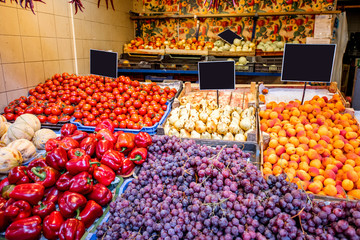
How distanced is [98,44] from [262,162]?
504 cm

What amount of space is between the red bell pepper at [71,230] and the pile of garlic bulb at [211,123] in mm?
1243

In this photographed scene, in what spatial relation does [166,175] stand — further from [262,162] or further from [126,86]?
[126,86]

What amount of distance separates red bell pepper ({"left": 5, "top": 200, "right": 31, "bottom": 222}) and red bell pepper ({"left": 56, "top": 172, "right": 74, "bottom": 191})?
20 centimetres

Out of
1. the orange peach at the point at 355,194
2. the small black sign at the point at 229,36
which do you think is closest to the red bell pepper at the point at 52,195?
the orange peach at the point at 355,194

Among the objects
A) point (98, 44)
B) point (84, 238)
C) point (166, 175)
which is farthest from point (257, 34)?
point (84, 238)

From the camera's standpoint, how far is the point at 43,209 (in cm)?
145

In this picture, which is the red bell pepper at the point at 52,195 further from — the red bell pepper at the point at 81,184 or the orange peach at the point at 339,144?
the orange peach at the point at 339,144

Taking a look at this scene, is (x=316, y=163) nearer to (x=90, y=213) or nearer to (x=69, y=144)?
(x=90, y=213)

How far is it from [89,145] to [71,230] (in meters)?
0.73

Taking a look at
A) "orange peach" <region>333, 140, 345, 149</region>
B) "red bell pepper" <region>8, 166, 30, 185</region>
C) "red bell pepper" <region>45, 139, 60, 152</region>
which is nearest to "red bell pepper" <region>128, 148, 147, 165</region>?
"red bell pepper" <region>45, 139, 60, 152</region>

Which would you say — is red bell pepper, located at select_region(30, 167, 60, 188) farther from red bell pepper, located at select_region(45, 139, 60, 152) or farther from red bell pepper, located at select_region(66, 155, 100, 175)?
red bell pepper, located at select_region(45, 139, 60, 152)

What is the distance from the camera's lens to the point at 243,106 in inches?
122

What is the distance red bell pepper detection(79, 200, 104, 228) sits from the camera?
144cm

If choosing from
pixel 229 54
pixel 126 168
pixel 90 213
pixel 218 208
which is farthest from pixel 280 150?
pixel 229 54
